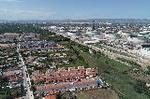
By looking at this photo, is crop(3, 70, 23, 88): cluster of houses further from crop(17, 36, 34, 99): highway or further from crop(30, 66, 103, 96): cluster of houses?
crop(30, 66, 103, 96): cluster of houses

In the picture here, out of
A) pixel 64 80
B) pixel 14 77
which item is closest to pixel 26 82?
pixel 14 77

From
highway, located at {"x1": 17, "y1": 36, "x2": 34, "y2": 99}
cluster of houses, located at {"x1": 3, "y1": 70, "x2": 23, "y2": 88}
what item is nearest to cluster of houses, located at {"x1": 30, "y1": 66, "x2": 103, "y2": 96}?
highway, located at {"x1": 17, "y1": 36, "x2": 34, "y2": 99}

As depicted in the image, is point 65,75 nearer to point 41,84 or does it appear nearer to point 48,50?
point 41,84

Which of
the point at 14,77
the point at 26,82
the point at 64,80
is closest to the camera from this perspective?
the point at 26,82

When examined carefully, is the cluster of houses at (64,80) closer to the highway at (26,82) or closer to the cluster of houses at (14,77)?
the highway at (26,82)

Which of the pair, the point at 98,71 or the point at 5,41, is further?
the point at 5,41

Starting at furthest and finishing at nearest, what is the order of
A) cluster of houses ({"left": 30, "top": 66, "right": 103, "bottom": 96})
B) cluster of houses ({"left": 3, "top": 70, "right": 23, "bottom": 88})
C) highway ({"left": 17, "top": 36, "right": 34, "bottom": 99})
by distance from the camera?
1. cluster of houses ({"left": 3, "top": 70, "right": 23, "bottom": 88})
2. cluster of houses ({"left": 30, "top": 66, "right": 103, "bottom": 96})
3. highway ({"left": 17, "top": 36, "right": 34, "bottom": 99})

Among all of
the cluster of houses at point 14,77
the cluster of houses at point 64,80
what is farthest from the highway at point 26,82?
the cluster of houses at point 64,80

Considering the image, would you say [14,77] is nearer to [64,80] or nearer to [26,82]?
[26,82]

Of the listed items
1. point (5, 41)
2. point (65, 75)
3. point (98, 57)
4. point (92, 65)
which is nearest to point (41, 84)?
point (65, 75)

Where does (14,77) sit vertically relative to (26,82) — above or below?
above

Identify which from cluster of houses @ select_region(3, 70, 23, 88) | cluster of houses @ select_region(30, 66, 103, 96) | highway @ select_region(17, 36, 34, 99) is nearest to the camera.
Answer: highway @ select_region(17, 36, 34, 99)
